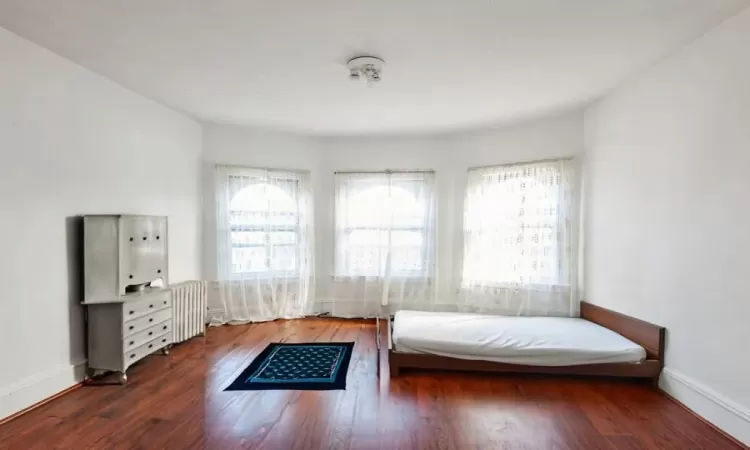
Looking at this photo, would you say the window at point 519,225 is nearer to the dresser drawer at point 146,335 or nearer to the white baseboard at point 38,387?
the dresser drawer at point 146,335

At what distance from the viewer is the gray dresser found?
2.97 metres

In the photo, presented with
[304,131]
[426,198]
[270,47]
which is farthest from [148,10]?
[426,198]

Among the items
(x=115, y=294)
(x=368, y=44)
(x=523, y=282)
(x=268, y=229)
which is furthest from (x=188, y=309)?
(x=523, y=282)

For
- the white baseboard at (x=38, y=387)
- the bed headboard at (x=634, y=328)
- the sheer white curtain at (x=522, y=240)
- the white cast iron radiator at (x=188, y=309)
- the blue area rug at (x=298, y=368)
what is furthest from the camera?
the sheer white curtain at (x=522, y=240)

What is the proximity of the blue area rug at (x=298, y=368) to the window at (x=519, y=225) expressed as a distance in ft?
6.35

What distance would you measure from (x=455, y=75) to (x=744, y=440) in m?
2.95

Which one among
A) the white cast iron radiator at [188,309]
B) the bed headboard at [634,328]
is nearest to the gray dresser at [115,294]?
the white cast iron radiator at [188,309]

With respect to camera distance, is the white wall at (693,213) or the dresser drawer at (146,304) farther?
the dresser drawer at (146,304)

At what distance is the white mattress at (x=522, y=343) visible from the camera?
3.05m

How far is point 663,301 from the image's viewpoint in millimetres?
2881

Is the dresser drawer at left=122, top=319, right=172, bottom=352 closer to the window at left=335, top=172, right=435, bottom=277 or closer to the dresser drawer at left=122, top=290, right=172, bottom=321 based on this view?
the dresser drawer at left=122, top=290, right=172, bottom=321

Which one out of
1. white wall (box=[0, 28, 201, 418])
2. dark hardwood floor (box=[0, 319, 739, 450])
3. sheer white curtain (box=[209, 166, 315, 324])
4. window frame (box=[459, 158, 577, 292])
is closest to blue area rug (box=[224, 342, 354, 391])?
dark hardwood floor (box=[0, 319, 739, 450])

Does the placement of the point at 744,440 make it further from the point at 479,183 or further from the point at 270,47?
the point at 270,47

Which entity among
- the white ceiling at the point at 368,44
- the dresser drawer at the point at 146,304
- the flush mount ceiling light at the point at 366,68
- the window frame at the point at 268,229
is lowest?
the dresser drawer at the point at 146,304
